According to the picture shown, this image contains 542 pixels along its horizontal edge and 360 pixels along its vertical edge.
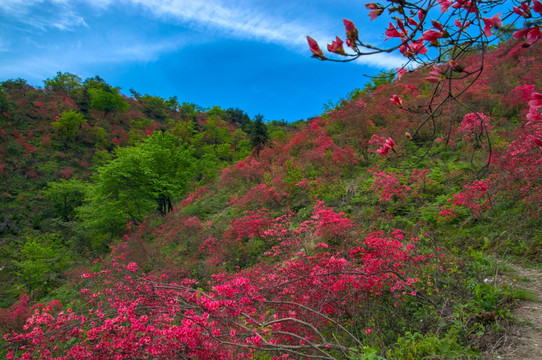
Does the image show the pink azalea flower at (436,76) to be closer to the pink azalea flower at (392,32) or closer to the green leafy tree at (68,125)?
the pink azalea flower at (392,32)

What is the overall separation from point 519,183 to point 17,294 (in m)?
18.8

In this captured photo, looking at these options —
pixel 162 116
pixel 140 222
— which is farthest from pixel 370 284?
pixel 162 116

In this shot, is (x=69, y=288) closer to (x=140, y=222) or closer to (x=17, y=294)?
(x=17, y=294)

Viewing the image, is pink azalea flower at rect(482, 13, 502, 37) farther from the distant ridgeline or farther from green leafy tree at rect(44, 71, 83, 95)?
green leafy tree at rect(44, 71, 83, 95)

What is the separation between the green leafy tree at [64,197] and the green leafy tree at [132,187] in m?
7.44

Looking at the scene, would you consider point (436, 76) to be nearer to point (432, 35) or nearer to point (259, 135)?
point (432, 35)

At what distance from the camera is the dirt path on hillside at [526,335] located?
100 inches

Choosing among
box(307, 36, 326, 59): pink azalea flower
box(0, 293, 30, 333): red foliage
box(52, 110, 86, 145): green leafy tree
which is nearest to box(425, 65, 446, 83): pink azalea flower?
box(307, 36, 326, 59): pink azalea flower

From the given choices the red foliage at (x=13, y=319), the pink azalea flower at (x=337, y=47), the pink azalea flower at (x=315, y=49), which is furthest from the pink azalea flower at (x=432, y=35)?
the red foliage at (x=13, y=319)

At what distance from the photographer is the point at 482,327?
2.84 m

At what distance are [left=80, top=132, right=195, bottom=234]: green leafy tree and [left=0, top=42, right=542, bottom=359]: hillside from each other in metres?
0.46

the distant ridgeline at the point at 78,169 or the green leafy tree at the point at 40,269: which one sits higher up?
the distant ridgeline at the point at 78,169

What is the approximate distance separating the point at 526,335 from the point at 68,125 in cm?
3832

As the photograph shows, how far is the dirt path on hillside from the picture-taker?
2.54 meters
